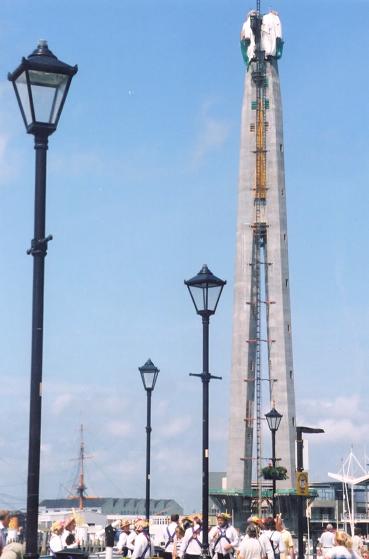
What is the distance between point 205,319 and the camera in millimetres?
25422

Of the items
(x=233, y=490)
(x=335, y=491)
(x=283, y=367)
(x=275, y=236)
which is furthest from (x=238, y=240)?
(x=335, y=491)

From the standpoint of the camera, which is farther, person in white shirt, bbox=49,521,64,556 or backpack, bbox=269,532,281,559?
backpack, bbox=269,532,281,559

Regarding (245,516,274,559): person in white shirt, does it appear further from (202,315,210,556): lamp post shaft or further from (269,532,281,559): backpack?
(202,315,210,556): lamp post shaft

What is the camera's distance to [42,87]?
536 inches

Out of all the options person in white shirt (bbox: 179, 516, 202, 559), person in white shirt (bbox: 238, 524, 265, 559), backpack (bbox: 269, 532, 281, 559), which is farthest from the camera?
backpack (bbox: 269, 532, 281, 559)

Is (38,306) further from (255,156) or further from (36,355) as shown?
(255,156)

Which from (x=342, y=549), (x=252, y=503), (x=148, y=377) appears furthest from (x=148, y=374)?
(x=252, y=503)

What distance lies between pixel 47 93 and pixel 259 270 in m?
117

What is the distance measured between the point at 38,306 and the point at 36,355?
0.59m

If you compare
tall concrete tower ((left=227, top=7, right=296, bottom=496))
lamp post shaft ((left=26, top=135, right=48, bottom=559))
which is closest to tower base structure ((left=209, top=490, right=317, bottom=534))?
tall concrete tower ((left=227, top=7, right=296, bottom=496))

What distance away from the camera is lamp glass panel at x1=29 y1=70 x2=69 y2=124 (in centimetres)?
1358

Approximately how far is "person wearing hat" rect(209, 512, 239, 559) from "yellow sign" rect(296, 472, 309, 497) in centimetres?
295

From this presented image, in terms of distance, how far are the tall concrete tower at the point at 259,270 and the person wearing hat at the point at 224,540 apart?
99760 millimetres

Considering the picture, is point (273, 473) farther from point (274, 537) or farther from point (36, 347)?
point (36, 347)
